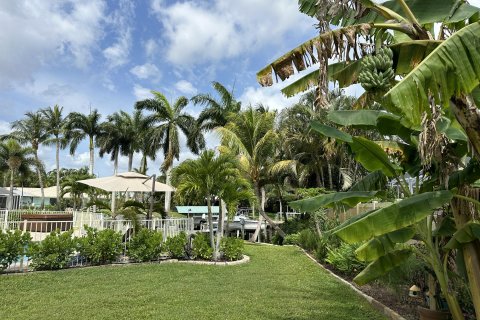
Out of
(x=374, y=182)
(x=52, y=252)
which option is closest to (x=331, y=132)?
(x=374, y=182)

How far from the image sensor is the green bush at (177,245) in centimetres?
1199

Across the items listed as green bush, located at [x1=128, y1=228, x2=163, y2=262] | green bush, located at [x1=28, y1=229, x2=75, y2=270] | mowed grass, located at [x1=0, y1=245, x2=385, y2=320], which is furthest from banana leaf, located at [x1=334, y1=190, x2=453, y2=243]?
green bush, located at [x1=28, y1=229, x2=75, y2=270]

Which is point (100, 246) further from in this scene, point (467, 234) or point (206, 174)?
point (467, 234)

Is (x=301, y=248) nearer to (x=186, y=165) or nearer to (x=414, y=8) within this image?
(x=186, y=165)

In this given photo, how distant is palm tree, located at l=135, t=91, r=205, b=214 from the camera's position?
85.9 ft

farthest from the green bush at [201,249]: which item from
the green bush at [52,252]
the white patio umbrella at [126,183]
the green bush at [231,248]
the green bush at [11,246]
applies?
the green bush at [11,246]

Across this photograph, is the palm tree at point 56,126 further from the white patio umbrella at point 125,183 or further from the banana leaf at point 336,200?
the banana leaf at point 336,200

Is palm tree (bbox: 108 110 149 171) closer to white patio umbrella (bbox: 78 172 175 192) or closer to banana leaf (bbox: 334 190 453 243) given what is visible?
white patio umbrella (bbox: 78 172 175 192)

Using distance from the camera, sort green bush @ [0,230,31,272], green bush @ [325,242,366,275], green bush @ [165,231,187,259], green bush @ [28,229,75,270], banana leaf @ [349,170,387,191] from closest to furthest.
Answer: banana leaf @ [349,170,387,191] → green bush @ [0,230,31,272] → green bush @ [28,229,75,270] → green bush @ [325,242,366,275] → green bush @ [165,231,187,259]

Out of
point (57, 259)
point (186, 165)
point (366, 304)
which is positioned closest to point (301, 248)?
point (186, 165)

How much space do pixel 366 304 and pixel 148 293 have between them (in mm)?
4658

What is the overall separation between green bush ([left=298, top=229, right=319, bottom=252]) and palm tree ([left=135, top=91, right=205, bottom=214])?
12118mm

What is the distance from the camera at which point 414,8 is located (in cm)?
468

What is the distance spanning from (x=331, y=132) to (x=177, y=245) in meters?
8.13
